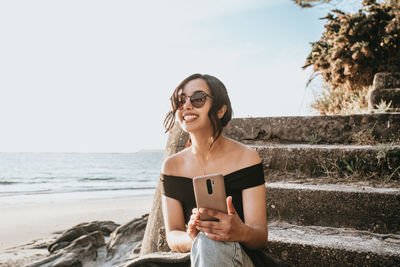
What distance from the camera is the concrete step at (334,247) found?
1539mm

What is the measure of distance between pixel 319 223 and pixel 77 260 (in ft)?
7.99

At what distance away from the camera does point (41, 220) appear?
5.92 metres

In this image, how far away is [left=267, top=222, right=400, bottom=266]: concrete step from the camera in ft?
5.05

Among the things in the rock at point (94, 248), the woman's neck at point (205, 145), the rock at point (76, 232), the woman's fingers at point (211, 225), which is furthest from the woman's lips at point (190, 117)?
the rock at point (76, 232)

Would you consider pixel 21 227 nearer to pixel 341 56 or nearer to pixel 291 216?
pixel 291 216

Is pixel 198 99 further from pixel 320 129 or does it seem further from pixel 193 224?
pixel 320 129

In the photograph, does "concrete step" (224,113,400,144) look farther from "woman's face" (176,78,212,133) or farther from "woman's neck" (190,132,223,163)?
"woman's face" (176,78,212,133)

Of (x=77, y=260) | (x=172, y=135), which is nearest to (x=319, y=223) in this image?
(x=172, y=135)

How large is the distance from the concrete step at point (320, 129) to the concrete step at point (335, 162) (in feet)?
1.17

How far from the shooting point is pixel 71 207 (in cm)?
774

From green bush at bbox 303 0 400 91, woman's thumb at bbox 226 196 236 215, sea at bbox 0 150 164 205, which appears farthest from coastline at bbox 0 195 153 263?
green bush at bbox 303 0 400 91

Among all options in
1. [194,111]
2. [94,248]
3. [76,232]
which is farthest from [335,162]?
[76,232]

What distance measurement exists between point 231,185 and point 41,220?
18.9 feet

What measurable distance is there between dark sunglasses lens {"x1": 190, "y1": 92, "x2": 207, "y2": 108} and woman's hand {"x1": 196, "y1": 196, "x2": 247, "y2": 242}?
0.67 m
